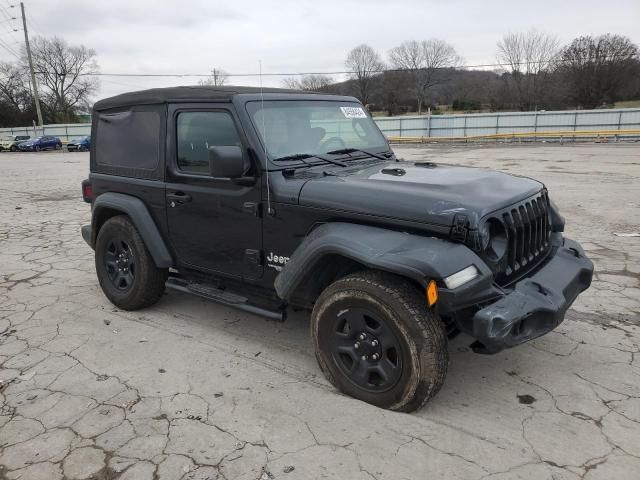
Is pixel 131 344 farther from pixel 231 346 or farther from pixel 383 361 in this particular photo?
pixel 383 361

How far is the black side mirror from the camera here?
3.14 metres

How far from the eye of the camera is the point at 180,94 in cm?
393

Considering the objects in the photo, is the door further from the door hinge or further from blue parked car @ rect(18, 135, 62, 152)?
blue parked car @ rect(18, 135, 62, 152)

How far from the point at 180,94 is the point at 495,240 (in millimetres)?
2622

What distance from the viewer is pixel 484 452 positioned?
2.61 meters

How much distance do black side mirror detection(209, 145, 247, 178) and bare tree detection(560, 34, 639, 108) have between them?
2053 inches

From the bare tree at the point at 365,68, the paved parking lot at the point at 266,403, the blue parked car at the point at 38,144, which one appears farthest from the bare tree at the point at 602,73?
the paved parking lot at the point at 266,403

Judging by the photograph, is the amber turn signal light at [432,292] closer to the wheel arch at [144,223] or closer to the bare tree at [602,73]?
the wheel arch at [144,223]

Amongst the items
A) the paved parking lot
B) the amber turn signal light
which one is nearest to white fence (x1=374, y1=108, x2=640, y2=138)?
the paved parking lot

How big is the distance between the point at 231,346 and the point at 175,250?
3.10 feet

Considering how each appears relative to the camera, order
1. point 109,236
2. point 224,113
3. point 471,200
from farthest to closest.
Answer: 1. point 109,236
2. point 224,113
3. point 471,200

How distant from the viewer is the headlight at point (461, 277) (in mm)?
2533

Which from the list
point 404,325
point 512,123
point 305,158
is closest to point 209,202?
point 305,158

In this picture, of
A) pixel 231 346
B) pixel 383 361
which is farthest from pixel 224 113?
pixel 383 361
